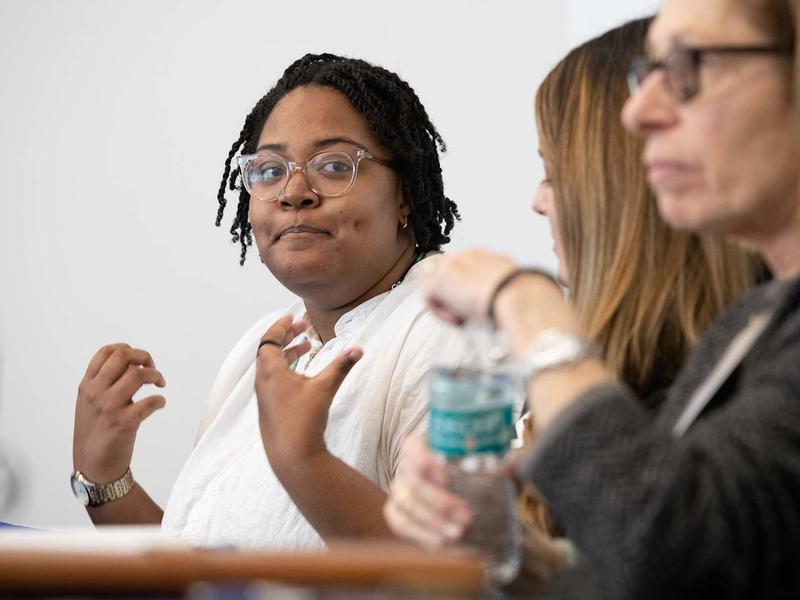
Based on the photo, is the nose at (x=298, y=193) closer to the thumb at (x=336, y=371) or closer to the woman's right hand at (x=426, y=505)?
the thumb at (x=336, y=371)

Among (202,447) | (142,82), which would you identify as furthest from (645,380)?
(142,82)

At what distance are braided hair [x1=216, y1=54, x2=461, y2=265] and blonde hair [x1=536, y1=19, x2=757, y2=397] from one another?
619mm

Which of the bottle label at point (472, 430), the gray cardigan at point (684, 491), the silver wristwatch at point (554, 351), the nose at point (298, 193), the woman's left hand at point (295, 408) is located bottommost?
the woman's left hand at point (295, 408)

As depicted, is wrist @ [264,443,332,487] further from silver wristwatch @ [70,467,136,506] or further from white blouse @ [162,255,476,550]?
silver wristwatch @ [70,467,136,506]

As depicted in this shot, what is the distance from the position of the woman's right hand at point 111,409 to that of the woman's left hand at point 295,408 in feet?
1.35

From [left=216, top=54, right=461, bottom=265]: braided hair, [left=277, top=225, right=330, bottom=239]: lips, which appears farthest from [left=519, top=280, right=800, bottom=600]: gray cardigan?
[left=216, top=54, right=461, bottom=265]: braided hair

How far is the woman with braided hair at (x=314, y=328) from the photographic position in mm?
1754

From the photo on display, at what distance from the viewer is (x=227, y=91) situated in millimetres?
3326

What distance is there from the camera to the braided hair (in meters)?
2.02

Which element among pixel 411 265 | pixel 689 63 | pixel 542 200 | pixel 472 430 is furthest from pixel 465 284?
pixel 411 265

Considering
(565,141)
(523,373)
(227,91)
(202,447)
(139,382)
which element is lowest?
(202,447)

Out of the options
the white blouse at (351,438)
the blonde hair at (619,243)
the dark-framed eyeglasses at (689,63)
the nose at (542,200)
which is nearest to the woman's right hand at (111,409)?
the white blouse at (351,438)

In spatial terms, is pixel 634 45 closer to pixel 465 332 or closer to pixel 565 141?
pixel 565 141

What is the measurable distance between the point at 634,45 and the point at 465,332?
21.1 inches
